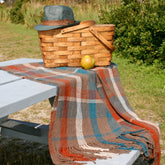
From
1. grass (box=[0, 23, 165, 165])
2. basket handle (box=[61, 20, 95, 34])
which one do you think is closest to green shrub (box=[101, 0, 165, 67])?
grass (box=[0, 23, 165, 165])

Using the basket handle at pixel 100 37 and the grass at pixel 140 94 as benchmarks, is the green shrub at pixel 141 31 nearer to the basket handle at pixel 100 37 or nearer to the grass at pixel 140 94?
the grass at pixel 140 94

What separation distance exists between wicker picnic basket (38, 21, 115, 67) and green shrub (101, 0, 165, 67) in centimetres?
354

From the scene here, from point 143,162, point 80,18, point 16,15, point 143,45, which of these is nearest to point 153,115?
point 143,162

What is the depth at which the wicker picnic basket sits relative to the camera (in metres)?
2.39

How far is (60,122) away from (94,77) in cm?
56

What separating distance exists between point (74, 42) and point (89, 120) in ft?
2.30

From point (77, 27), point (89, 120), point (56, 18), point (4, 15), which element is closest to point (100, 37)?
point (77, 27)

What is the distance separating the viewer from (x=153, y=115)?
13.3ft

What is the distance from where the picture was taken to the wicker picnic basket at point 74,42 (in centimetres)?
239

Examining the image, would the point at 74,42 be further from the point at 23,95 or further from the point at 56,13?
the point at 23,95

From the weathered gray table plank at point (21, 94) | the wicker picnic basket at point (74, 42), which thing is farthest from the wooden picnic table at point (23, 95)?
the wicker picnic basket at point (74, 42)

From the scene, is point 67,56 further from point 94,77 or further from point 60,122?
point 60,122

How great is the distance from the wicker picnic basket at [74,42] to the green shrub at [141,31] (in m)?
3.54

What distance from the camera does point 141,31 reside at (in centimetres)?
636
